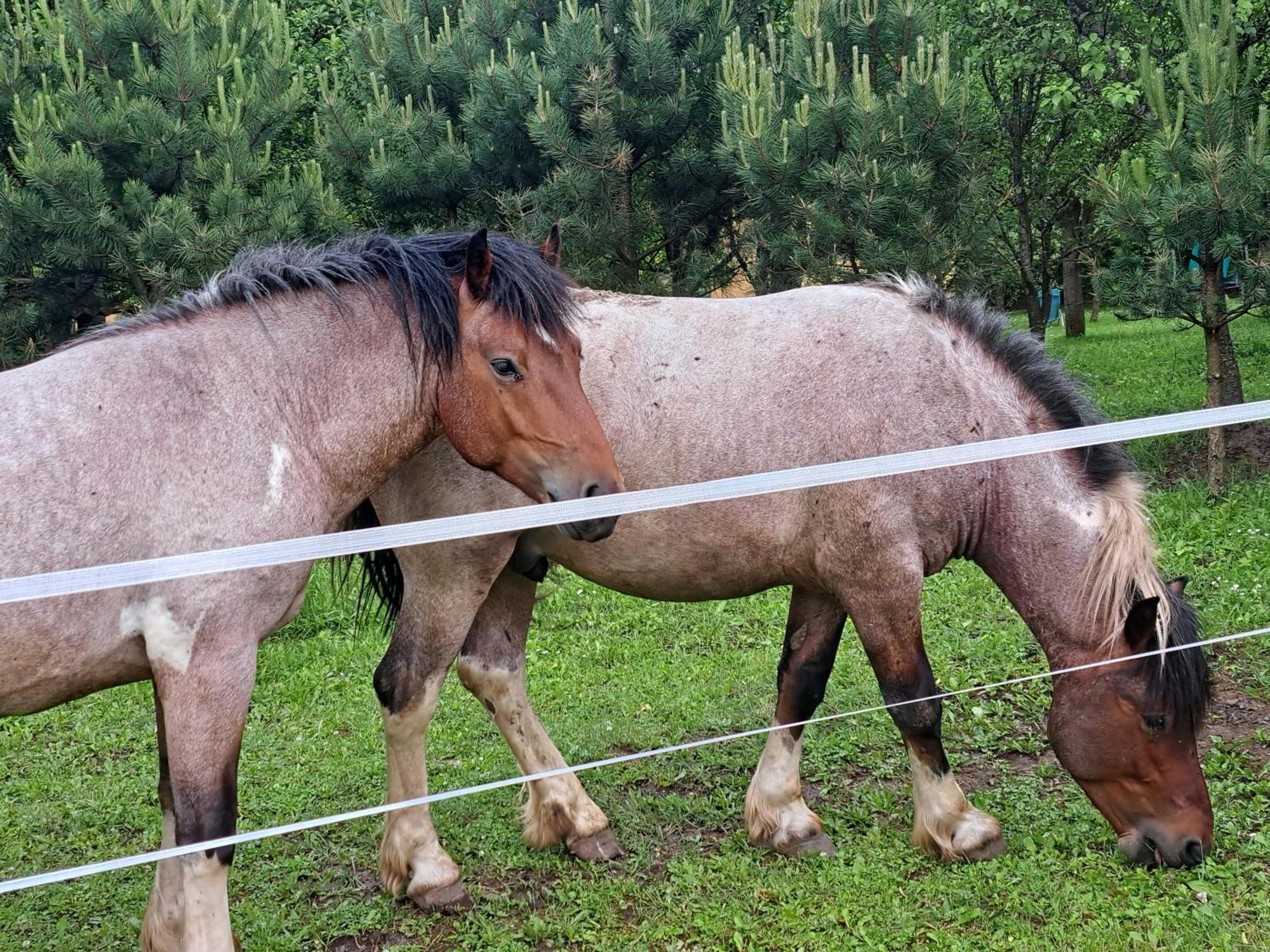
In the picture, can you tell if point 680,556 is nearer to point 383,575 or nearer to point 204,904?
point 383,575

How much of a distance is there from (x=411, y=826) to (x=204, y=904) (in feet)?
3.74

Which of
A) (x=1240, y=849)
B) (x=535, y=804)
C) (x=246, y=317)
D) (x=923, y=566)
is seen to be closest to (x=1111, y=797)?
(x=1240, y=849)

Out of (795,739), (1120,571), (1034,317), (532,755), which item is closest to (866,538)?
(1120,571)

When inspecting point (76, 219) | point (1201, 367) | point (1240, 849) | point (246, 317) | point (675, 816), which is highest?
point (246, 317)

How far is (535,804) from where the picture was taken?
4.37 m

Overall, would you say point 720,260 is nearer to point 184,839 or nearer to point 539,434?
point 539,434

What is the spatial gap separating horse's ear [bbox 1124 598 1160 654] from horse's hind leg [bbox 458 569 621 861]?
208cm

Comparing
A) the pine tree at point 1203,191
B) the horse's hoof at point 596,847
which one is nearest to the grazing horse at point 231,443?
the horse's hoof at point 596,847

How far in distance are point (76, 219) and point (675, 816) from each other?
204 inches

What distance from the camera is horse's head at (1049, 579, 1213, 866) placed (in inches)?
145

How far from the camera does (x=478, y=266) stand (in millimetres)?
3213

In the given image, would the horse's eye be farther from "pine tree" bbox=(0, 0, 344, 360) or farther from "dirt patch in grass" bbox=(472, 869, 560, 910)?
"pine tree" bbox=(0, 0, 344, 360)

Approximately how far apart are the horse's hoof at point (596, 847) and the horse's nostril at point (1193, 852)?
2033 mm

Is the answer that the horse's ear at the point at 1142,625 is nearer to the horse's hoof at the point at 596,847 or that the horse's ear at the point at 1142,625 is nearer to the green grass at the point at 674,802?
the green grass at the point at 674,802
